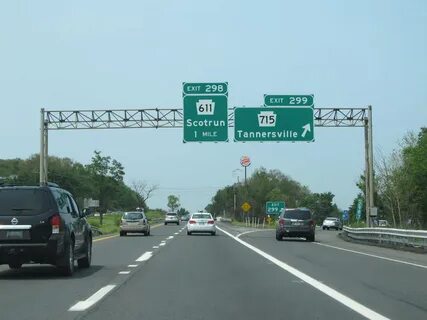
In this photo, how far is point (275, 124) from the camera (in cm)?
3800

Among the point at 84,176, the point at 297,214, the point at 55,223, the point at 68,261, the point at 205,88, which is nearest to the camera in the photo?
the point at 55,223

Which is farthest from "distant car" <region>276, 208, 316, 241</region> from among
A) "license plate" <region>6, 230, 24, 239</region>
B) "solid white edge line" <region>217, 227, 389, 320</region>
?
"license plate" <region>6, 230, 24, 239</region>

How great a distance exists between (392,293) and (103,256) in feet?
40.0

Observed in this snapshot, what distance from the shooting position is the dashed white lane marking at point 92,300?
10.3 m

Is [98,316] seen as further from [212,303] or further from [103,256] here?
[103,256]

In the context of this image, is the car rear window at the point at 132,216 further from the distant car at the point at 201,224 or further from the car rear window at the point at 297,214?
the car rear window at the point at 297,214

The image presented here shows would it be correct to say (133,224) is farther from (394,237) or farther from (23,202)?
(23,202)

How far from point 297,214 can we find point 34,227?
76.8ft

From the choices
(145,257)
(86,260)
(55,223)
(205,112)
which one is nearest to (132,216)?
(205,112)

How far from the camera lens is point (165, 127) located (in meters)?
39.9

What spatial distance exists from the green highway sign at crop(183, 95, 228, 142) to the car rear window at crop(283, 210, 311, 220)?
5.67 m

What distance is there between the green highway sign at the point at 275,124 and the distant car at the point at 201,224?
691 centimetres

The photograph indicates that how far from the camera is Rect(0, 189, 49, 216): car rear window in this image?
14250 mm

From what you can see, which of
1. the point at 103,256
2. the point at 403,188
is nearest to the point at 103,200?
the point at 403,188
